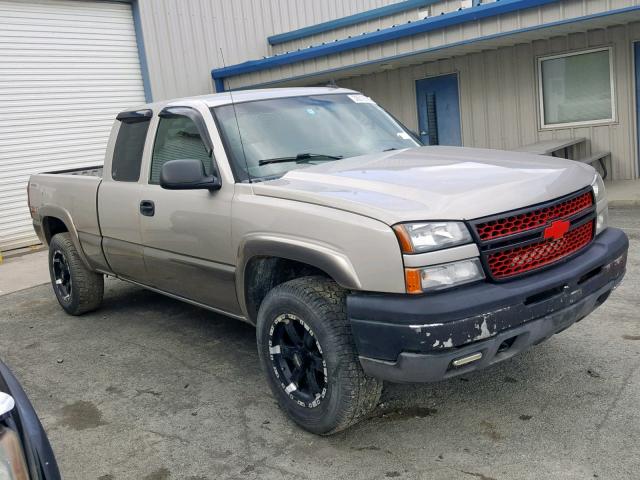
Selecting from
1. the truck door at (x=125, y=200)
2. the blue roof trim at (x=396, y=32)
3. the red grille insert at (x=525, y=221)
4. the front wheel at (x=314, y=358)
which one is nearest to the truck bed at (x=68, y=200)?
the truck door at (x=125, y=200)

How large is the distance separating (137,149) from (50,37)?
8465mm

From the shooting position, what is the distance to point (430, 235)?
3.00m

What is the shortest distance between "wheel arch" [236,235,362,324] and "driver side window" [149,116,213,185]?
736mm

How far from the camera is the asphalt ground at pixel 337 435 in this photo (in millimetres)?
3217

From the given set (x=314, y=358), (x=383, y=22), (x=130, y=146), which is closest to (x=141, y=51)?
(x=383, y=22)

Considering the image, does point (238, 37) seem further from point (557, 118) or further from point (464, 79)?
point (557, 118)

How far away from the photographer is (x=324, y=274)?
353cm

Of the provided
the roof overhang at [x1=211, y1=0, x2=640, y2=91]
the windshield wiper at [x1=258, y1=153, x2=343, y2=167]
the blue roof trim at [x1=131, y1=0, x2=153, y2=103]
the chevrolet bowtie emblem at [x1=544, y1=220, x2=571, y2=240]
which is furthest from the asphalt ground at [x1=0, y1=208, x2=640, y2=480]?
the blue roof trim at [x1=131, y1=0, x2=153, y2=103]

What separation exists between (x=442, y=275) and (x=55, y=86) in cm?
1118

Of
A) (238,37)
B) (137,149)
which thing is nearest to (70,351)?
(137,149)

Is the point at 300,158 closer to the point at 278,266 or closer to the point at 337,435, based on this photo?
the point at 278,266

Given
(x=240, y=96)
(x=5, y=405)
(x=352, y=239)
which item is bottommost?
(x=5, y=405)

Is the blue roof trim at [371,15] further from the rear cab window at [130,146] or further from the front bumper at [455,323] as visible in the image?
the front bumper at [455,323]

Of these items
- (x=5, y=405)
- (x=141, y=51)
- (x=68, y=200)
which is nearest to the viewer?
(x=5, y=405)
